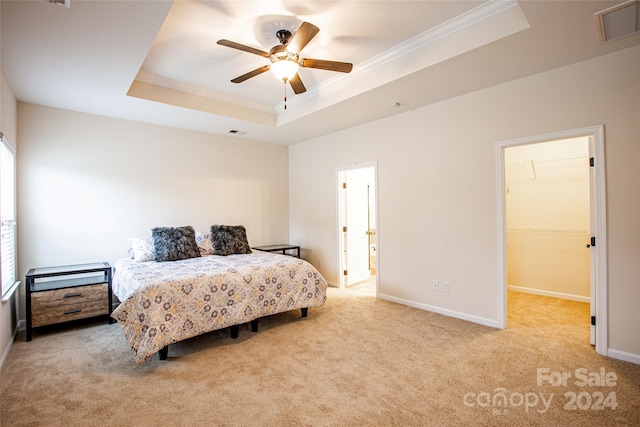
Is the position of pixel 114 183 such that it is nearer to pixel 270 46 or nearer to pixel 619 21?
pixel 270 46

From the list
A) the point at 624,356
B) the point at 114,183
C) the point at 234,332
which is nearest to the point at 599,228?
the point at 624,356

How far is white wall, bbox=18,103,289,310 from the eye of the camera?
3.67 m

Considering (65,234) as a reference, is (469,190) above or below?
above

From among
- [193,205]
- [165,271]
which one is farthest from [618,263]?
[193,205]

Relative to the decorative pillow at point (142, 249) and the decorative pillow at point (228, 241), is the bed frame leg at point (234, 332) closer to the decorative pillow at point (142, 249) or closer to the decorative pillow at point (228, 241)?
the decorative pillow at point (228, 241)

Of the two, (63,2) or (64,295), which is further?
(64,295)

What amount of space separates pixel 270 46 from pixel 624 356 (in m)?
4.15

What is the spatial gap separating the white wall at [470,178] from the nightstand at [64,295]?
3221 millimetres

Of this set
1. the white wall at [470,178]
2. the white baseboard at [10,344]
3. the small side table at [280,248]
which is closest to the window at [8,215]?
the white baseboard at [10,344]

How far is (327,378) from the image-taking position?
2.39 meters

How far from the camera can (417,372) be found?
2.46 m

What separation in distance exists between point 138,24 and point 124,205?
2.80 metres

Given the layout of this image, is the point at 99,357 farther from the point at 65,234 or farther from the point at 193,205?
the point at 193,205

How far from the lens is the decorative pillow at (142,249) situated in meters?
3.85
